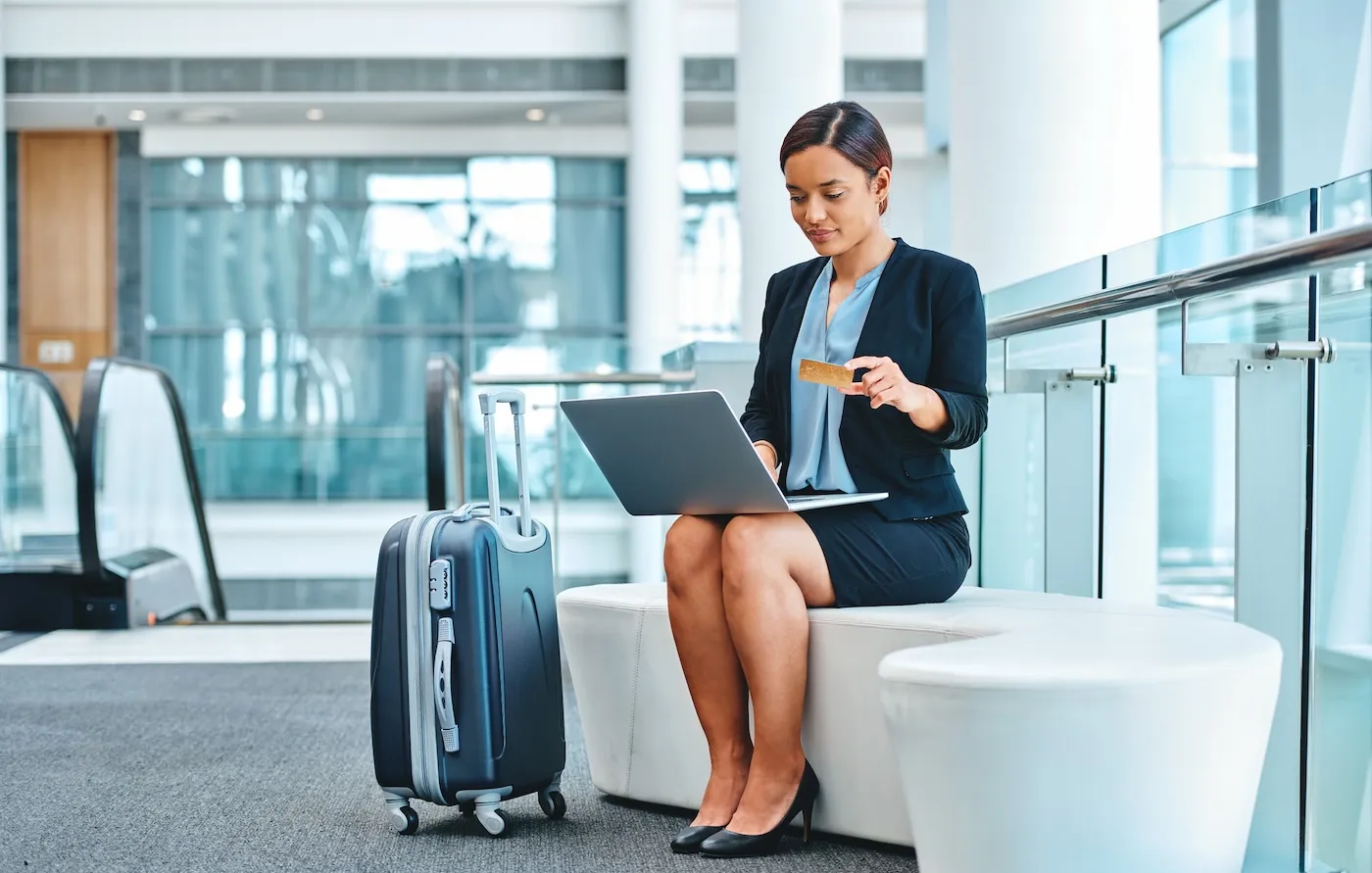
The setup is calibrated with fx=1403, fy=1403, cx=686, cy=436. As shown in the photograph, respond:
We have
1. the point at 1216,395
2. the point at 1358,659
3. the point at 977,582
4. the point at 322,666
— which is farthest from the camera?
the point at 1216,395

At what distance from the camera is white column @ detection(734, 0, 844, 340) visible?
6.50 m

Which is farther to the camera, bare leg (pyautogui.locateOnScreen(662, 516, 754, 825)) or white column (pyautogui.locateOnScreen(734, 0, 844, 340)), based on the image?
white column (pyautogui.locateOnScreen(734, 0, 844, 340))

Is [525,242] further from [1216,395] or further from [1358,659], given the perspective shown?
[1358,659]

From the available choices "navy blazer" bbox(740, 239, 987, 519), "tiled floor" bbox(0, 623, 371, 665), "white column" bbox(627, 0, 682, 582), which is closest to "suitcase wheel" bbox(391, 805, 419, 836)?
"navy blazer" bbox(740, 239, 987, 519)

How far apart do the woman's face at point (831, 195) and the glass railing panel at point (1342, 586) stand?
2.31 ft

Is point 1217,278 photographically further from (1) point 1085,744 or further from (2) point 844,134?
(1) point 1085,744

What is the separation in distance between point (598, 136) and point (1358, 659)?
37.3 feet

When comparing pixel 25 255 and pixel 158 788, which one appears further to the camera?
pixel 25 255

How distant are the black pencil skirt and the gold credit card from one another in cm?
29

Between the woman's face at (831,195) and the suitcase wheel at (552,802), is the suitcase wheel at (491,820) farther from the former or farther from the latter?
the woman's face at (831,195)

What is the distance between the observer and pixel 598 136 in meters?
12.7

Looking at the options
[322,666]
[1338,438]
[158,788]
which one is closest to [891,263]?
[1338,438]

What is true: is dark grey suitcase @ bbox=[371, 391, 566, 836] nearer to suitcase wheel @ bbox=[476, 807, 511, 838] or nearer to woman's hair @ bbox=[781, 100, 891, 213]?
suitcase wheel @ bbox=[476, 807, 511, 838]

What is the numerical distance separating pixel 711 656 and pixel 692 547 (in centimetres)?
18
